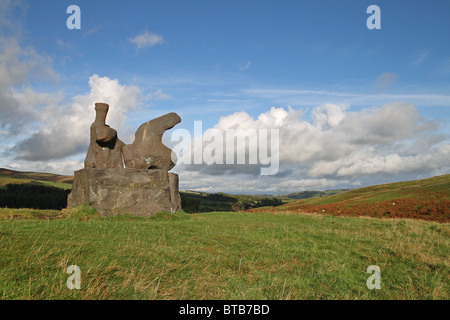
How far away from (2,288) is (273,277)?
431 cm

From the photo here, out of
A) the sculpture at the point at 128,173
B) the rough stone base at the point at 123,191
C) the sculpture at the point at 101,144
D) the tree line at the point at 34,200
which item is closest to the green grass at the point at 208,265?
the rough stone base at the point at 123,191

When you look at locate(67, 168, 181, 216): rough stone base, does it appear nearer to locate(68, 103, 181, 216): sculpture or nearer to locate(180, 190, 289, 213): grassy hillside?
locate(68, 103, 181, 216): sculpture

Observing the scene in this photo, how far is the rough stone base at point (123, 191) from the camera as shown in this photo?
1449 centimetres

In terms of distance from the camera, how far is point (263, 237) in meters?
10.3

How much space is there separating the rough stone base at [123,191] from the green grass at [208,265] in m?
4.06

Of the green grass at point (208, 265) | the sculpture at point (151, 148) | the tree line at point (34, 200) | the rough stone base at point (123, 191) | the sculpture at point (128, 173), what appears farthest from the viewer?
the tree line at point (34, 200)

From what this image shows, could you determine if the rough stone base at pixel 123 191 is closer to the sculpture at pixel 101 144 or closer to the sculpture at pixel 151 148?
the sculpture at pixel 151 148

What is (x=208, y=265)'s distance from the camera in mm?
6332

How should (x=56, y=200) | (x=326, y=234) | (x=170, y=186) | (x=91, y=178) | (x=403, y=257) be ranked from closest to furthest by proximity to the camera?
(x=403, y=257)
(x=326, y=234)
(x=91, y=178)
(x=170, y=186)
(x=56, y=200)

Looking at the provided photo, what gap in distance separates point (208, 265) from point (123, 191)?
9813 millimetres

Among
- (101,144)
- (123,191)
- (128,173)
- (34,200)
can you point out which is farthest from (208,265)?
(34,200)

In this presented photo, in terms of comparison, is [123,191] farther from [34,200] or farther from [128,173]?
[34,200]
